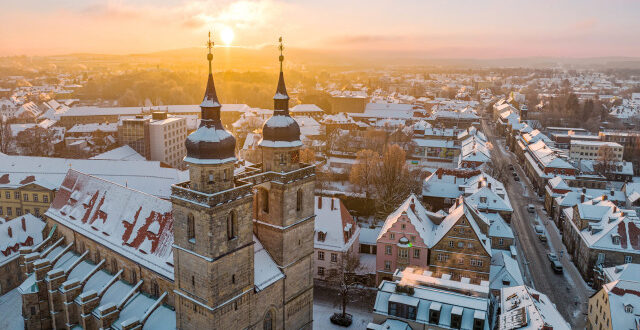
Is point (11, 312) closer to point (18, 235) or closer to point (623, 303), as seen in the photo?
point (18, 235)

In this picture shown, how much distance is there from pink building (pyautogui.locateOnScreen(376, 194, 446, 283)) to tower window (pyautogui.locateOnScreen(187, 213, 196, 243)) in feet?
88.6

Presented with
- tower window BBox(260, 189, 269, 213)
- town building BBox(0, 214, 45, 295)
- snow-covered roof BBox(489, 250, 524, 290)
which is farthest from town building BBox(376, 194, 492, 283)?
town building BBox(0, 214, 45, 295)

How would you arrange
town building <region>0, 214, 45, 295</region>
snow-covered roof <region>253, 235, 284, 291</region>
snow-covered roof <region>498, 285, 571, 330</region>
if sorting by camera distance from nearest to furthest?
snow-covered roof <region>498, 285, 571, 330</region> → snow-covered roof <region>253, 235, 284, 291</region> → town building <region>0, 214, 45, 295</region>

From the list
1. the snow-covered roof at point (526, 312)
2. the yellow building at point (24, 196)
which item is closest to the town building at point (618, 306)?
the snow-covered roof at point (526, 312)

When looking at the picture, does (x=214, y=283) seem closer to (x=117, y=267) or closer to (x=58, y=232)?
(x=117, y=267)

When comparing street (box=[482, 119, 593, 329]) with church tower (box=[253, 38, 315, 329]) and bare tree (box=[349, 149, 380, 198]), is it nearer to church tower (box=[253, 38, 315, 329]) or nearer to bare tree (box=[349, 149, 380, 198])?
bare tree (box=[349, 149, 380, 198])

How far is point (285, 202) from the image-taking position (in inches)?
1382

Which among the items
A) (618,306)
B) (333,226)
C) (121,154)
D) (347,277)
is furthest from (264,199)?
(121,154)

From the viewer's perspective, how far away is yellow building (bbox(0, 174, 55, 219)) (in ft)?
211

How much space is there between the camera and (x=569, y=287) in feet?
182

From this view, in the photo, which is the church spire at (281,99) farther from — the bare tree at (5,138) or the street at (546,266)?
the bare tree at (5,138)

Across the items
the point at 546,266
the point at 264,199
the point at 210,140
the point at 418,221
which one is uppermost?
the point at 210,140

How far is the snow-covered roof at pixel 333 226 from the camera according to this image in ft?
178

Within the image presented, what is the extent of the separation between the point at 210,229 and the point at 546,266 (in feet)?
160
